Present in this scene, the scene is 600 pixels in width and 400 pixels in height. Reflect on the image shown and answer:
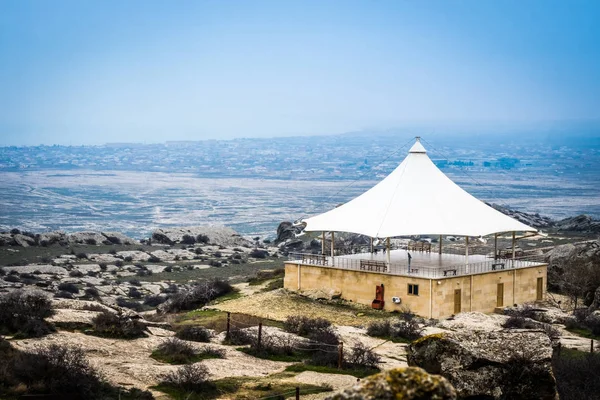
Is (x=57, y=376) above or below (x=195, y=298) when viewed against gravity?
above

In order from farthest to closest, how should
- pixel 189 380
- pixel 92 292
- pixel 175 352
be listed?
pixel 92 292 → pixel 175 352 → pixel 189 380

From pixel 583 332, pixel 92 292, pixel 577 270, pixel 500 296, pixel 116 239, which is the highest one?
pixel 577 270

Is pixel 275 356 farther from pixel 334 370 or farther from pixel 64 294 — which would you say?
pixel 64 294

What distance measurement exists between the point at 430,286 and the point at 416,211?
425 cm

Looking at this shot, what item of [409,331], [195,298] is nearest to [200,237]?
[195,298]

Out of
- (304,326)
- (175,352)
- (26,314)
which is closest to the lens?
(175,352)

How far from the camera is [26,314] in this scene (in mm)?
21859

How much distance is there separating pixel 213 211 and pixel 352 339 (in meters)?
119

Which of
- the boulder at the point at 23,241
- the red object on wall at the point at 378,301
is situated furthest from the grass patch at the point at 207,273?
the boulder at the point at 23,241

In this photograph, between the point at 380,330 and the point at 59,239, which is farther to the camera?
the point at 59,239

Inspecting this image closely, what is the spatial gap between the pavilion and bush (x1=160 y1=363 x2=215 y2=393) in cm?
1533

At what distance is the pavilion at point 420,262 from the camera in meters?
33.1

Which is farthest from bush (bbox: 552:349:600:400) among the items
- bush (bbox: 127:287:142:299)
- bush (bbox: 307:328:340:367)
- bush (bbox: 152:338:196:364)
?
bush (bbox: 127:287:142:299)

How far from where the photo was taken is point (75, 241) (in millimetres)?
64062
